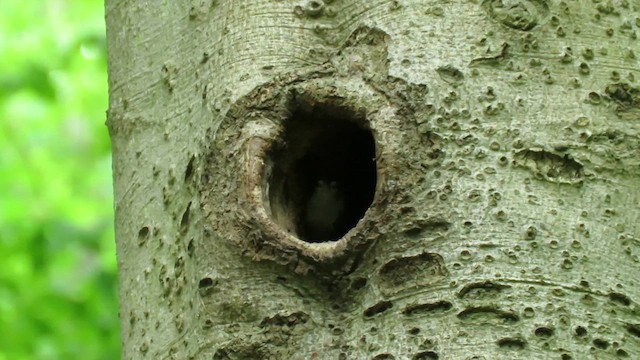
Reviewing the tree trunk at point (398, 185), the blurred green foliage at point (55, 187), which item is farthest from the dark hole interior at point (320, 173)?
the blurred green foliage at point (55, 187)

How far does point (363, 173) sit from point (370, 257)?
1.43 ft

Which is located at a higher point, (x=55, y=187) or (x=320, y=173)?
(x=55, y=187)

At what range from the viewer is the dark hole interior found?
4.38 ft

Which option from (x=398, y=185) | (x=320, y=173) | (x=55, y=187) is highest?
(x=55, y=187)

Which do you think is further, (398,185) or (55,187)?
(55,187)

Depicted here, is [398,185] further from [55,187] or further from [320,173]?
[55,187]

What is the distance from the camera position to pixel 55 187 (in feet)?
15.6

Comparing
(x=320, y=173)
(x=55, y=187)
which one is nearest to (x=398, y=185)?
(x=320, y=173)

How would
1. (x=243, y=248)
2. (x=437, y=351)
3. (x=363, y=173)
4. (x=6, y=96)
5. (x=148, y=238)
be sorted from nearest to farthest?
(x=437, y=351) < (x=243, y=248) < (x=148, y=238) < (x=363, y=173) < (x=6, y=96)

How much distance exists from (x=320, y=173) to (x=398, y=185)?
31 centimetres

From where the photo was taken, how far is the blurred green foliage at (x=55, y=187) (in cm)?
404

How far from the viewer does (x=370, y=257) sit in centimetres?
120

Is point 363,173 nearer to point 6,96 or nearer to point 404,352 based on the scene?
point 404,352

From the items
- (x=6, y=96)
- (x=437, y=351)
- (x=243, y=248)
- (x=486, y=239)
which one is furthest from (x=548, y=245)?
(x=6, y=96)
